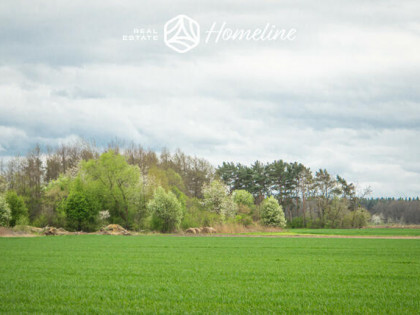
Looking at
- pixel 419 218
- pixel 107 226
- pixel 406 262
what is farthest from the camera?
pixel 419 218

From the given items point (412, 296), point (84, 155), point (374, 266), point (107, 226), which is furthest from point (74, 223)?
point (412, 296)

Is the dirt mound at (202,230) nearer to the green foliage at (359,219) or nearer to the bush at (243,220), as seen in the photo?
the bush at (243,220)

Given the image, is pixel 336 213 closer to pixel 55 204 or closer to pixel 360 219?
pixel 360 219

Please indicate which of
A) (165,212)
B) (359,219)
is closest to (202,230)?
(165,212)

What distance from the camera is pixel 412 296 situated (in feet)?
28.0

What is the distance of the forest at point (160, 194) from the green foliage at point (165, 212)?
0.02 metres

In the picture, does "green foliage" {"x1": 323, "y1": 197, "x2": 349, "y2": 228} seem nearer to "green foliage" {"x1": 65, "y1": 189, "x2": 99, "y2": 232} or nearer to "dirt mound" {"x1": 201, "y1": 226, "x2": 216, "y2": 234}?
"dirt mound" {"x1": 201, "y1": 226, "x2": 216, "y2": 234}

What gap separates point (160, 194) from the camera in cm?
4366

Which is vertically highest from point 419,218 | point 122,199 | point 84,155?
point 84,155

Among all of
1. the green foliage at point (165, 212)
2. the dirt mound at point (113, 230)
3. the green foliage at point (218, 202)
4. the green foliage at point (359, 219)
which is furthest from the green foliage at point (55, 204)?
the green foliage at point (359, 219)

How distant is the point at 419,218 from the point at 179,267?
91.0 meters

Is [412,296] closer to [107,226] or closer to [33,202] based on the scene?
[107,226]

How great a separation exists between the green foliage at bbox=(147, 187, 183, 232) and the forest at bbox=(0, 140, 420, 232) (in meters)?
0.02

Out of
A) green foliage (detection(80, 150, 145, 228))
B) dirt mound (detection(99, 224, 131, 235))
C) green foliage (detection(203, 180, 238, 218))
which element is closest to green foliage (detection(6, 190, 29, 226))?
green foliage (detection(80, 150, 145, 228))
